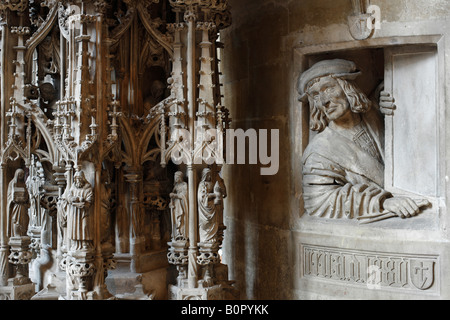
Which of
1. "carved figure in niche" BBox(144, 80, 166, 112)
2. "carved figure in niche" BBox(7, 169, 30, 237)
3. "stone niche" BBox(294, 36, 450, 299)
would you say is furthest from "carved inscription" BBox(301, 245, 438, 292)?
"carved figure in niche" BBox(7, 169, 30, 237)

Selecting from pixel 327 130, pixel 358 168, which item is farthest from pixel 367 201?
pixel 327 130

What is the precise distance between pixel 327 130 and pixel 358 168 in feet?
1.69

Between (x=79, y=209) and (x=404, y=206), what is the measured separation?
10.1ft

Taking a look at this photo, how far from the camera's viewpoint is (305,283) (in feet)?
19.1

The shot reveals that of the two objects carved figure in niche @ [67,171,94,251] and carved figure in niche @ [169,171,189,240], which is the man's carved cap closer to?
carved figure in niche @ [169,171,189,240]

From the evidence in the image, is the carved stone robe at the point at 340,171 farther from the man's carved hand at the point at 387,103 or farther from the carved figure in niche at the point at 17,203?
the carved figure in niche at the point at 17,203

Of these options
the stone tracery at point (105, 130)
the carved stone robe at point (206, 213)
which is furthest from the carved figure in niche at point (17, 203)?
the carved stone robe at point (206, 213)

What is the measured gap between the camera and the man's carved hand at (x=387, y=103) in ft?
18.9

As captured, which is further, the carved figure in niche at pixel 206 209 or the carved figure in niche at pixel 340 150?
the carved figure in niche at pixel 340 150

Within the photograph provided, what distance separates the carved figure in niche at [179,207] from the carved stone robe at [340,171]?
129 cm

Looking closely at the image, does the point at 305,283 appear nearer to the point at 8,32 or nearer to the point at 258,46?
the point at 258,46

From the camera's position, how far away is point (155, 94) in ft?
19.5

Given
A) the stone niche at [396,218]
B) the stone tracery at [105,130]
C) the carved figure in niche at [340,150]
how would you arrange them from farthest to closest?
the carved figure in niche at [340,150] → the stone niche at [396,218] → the stone tracery at [105,130]
